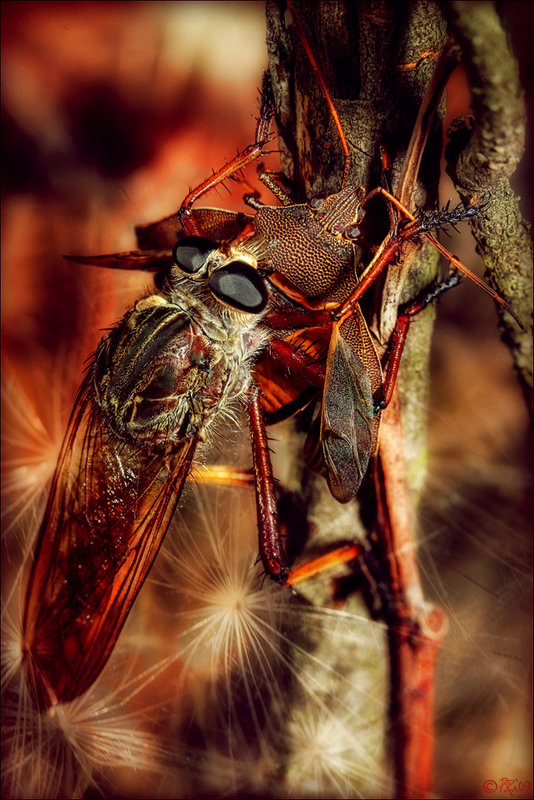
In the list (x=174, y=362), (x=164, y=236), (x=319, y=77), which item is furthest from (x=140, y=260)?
(x=319, y=77)

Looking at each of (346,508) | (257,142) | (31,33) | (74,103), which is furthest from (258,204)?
(31,33)

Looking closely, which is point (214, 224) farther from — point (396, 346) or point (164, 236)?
point (396, 346)

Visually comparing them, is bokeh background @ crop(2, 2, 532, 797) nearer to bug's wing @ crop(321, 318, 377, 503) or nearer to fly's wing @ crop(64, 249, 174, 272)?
fly's wing @ crop(64, 249, 174, 272)

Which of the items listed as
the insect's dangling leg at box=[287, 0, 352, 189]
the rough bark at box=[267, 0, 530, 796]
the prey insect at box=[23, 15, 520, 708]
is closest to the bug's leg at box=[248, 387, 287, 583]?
the prey insect at box=[23, 15, 520, 708]

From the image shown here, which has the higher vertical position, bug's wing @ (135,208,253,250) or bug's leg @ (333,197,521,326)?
bug's wing @ (135,208,253,250)

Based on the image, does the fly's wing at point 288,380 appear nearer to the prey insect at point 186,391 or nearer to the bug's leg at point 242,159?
the prey insect at point 186,391

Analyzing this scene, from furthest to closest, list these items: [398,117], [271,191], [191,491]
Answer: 1. [191,491]
2. [271,191]
3. [398,117]

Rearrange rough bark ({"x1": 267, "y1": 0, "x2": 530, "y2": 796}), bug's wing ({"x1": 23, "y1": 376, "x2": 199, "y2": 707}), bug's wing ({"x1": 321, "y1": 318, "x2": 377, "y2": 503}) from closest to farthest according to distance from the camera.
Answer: rough bark ({"x1": 267, "y1": 0, "x2": 530, "y2": 796})
bug's wing ({"x1": 321, "y1": 318, "x2": 377, "y2": 503})
bug's wing ({"x1": 23, "y1": 376, "x2": 199, "y2": 707})

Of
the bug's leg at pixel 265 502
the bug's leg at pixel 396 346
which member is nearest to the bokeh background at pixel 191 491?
the bug's leg at pixel 265 502
